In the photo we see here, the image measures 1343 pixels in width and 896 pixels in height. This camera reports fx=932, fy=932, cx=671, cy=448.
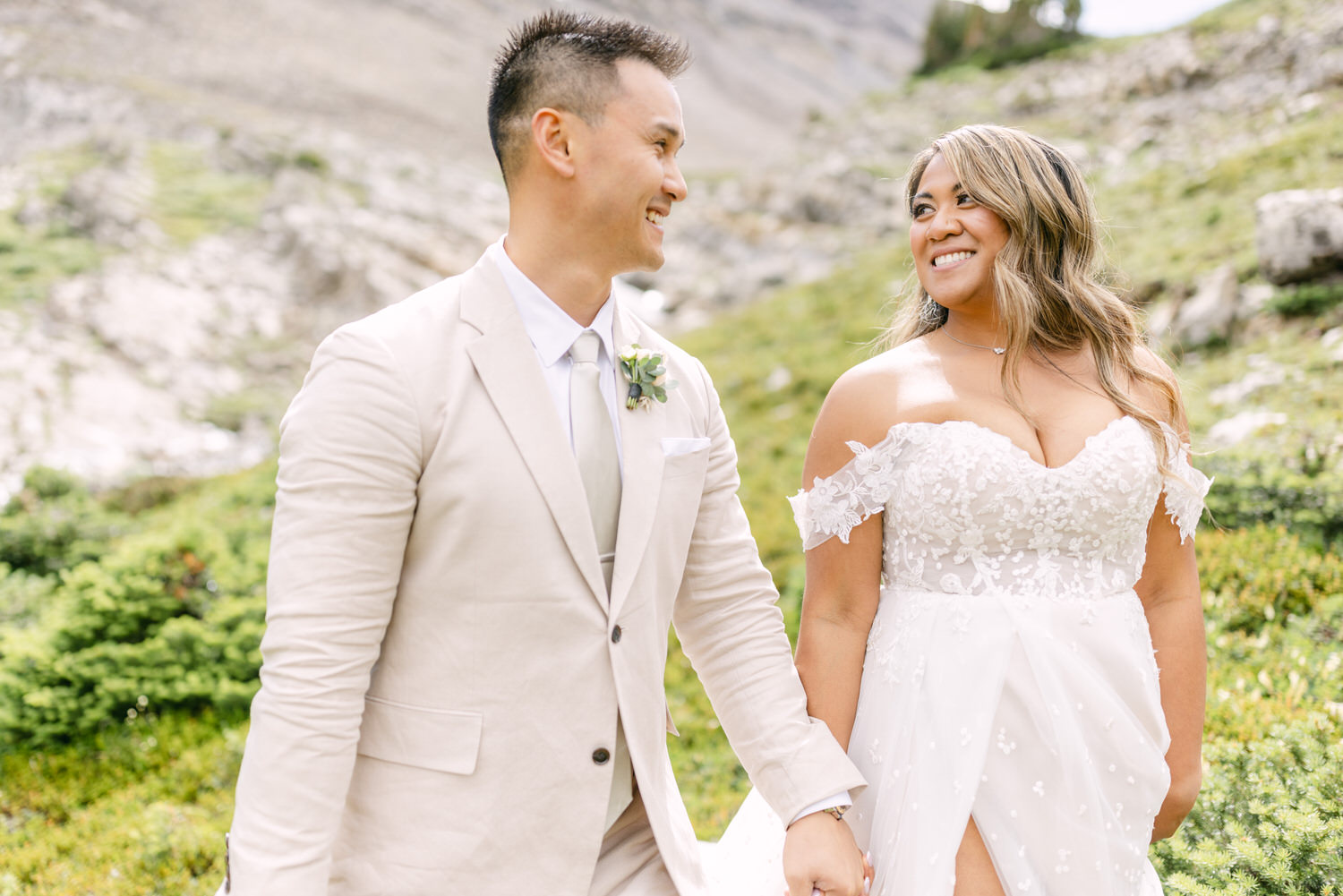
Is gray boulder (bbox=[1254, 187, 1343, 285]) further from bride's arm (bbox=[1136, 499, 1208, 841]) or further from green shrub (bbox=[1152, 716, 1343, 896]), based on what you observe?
bride's arm (bbox=[1136, 499, 1208, 841])

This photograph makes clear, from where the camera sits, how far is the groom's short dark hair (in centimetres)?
222

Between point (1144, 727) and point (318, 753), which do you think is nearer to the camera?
point (318, 753)

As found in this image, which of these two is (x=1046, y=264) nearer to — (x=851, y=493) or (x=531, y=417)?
(x=851, y=493)

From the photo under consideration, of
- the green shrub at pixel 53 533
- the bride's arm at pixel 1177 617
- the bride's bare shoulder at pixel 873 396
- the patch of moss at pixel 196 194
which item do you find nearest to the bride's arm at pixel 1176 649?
the bride's arm at pixel 1177 617

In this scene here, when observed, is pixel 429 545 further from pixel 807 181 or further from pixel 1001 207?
pixel 807 181

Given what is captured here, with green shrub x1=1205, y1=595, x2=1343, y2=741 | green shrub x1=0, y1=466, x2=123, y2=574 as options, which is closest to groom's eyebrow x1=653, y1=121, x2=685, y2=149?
green shrub x1=1205, y1=595, x2=1343, y2=741

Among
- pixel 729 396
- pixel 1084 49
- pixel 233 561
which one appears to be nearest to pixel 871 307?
pixel 729 396

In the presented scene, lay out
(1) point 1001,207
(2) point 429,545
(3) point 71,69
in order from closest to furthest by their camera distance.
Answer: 1. (2) point 429,545
2. (1) point 1001,207
3. (3) point 71,69

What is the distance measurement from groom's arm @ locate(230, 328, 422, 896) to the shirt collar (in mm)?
401

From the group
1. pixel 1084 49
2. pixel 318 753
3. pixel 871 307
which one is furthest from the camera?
pixel 1084 49

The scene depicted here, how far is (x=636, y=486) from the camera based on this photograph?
221cm

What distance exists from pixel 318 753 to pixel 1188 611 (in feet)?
8.05

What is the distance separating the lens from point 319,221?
83.0 ft

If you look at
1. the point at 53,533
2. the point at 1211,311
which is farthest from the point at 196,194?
the point at 1211,311
